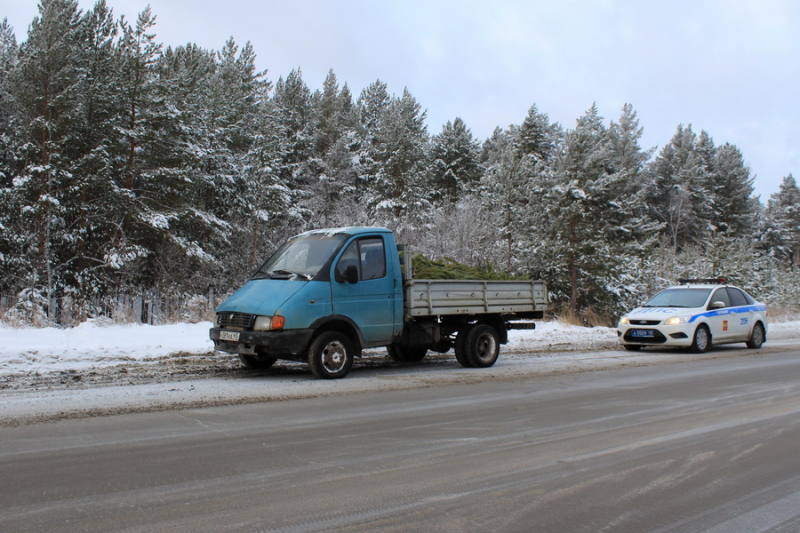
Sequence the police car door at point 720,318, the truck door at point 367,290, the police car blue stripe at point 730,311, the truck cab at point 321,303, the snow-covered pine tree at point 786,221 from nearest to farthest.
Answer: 1. the truck cab at point 321,303
2. the truck door at point 367,290
3. the police car blue stripe at point 730,311
4. the police car door at point 720,318
5. the snow-covered pine tree at point 786,221

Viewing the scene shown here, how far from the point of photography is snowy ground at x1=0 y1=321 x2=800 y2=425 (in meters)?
7.43

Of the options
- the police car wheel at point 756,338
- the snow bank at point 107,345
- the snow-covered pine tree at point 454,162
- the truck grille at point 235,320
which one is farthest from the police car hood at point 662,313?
the snow-covered pine tree at point 454,162

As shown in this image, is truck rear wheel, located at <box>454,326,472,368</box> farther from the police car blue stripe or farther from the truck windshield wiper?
the police car blue stripe

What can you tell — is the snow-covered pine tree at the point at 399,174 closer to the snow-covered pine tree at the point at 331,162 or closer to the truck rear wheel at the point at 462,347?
the snow-covered pine tree at the point at 331,162

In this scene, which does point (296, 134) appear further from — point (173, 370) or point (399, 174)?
point (173, 370)

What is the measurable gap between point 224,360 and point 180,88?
22763 mm

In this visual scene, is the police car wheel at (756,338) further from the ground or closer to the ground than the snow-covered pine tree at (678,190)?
closer to the ground

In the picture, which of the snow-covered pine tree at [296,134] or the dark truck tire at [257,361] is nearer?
the dark truck tire at [257,361]

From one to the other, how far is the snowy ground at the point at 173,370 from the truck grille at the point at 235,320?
0.80 meters

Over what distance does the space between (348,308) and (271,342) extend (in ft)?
4.50

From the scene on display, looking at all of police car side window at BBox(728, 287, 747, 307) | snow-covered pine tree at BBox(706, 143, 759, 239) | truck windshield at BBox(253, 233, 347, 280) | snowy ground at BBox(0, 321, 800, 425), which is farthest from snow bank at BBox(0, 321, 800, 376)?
snow-covered pine tree at BBox(706, 143, 759, 239)

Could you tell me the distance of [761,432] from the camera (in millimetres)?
6234

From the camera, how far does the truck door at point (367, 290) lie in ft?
31.9

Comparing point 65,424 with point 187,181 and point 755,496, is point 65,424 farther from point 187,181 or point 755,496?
point 187,181
